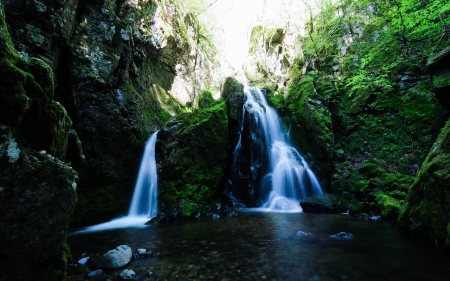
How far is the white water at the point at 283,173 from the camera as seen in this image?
1226 centimetres

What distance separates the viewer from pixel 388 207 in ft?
26.7

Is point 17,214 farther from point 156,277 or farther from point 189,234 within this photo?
point 189,234

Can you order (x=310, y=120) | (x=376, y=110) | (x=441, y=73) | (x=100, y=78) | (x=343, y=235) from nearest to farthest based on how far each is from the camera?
(x=343, y=235) → (x=441, y=73) → (x=100, y=78) → (x=310, y=120) → (x=376, y=110)

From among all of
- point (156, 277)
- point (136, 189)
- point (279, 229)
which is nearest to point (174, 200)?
point (136, 189)

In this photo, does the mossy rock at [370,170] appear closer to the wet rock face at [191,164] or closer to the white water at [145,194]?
the wet rock face at [191,164]

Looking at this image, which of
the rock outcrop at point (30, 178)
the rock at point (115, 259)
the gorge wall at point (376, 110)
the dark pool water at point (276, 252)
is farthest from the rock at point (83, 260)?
the gorge wall at point (376, 110)

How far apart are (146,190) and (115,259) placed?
6.77 m

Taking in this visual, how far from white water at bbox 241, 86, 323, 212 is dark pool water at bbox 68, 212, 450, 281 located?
178 inches

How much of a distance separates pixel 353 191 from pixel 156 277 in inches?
372

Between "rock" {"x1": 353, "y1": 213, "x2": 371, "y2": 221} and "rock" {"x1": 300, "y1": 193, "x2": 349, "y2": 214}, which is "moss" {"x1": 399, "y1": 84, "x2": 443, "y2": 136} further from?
"rock" {"x1": 353, "y1": 213, "x2": 371, "y2": 221}

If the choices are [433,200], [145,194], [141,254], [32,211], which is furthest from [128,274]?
[145,194]

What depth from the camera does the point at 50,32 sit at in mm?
8578

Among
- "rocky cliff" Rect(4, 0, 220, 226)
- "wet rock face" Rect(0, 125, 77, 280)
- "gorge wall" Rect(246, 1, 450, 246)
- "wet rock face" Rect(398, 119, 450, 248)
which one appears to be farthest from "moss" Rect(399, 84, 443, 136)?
"wet rock face" Rect(0, 125, 77, 280)

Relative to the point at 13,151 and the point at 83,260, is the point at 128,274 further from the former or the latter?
the point at 13,151
